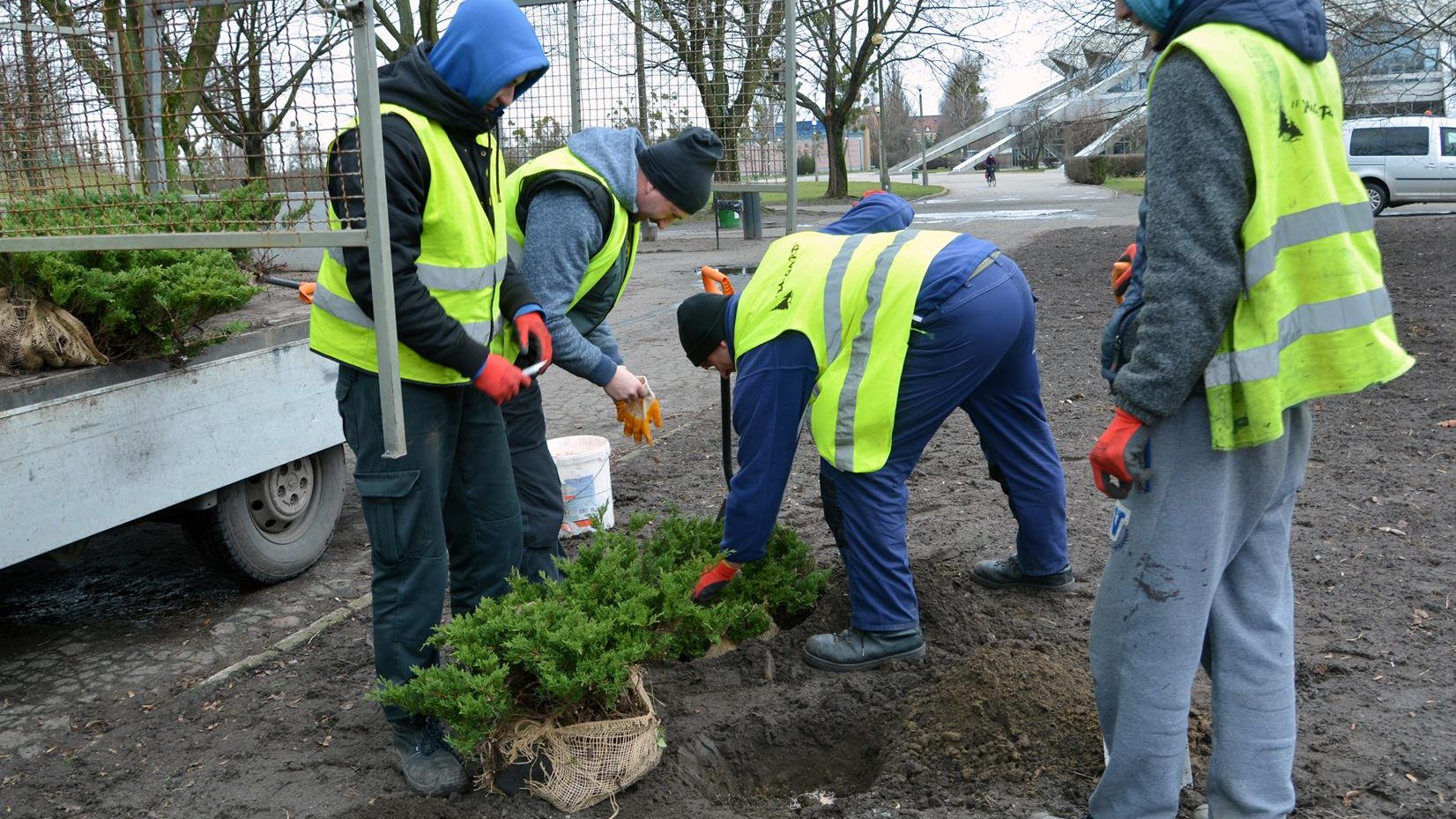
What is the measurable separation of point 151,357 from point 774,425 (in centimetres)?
224

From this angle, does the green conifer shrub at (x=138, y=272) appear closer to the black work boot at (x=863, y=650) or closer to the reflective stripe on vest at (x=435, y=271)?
the reflective stripe on vest at (x=435, y=271)

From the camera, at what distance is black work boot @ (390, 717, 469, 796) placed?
2980 mm

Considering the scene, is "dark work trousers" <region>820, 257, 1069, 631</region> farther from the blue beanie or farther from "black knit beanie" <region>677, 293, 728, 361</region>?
the blue beanie

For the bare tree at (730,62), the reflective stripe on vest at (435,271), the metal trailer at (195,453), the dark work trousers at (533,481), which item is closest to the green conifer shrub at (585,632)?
the dark work trousers at (533,481)

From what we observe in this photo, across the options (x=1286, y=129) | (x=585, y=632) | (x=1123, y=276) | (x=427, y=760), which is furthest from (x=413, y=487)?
(x=1286, y=129)

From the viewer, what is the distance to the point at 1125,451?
2225 millimetres

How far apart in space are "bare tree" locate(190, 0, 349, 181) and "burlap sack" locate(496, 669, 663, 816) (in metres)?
1.62

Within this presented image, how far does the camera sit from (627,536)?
3.80m

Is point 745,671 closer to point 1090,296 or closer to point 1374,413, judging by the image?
point 1374,413

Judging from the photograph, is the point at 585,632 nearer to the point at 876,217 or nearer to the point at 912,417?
the point at 912,417

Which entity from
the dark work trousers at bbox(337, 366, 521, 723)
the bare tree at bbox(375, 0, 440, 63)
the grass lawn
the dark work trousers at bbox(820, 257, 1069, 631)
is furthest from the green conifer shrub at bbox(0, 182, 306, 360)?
the grass lawn

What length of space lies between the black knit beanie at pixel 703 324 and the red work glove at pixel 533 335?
0.41m

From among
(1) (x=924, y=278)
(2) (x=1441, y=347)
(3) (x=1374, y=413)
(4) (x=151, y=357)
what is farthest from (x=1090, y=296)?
(4) (x=151, y=357)

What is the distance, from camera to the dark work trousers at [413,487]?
297 cm
